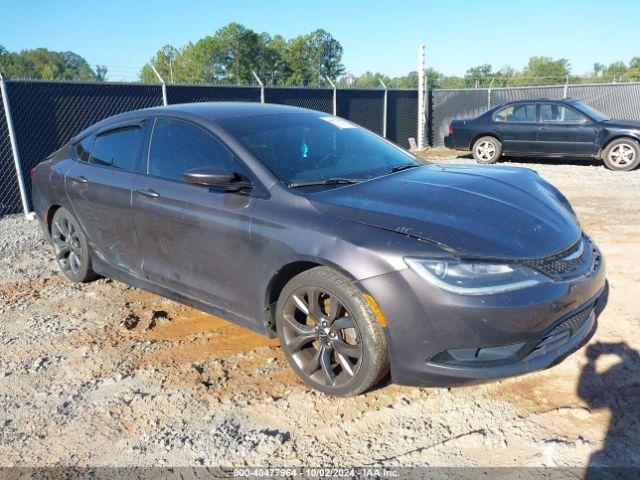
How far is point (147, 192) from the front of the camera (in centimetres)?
380

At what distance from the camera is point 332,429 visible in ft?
8.99

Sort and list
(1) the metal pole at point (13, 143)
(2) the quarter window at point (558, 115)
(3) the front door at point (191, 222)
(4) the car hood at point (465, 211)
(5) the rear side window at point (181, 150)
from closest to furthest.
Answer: (4) the car hood at point (465, 211) → (3) the front door at point (191, 222) → (5) the rear side window at point (181, 150) → (1) the metal pole at point (13, 143) → (2) the quarter window at point (558, 115)

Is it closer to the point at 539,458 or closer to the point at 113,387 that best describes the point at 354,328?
the point at 539,458

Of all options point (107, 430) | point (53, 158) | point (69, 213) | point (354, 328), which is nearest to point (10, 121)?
point (53, 158)

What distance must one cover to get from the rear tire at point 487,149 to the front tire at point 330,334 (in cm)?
1056

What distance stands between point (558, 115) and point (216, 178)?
35.1 ft

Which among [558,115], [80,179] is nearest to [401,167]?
[80,179]

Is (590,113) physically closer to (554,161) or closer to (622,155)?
(622,155)

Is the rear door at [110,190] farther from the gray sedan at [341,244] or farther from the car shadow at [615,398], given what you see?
the car shadow at [615,398]

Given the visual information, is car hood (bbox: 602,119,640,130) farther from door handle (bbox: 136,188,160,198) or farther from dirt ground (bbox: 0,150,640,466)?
door handle (bbox: 136,188,160,198)

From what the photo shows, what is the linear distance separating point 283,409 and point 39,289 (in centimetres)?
323

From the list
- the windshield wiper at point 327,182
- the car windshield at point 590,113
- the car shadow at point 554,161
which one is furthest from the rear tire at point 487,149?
the windshield wiper at point 327,182

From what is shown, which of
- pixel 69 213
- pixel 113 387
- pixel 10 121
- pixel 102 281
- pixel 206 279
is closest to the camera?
pixel 113 387

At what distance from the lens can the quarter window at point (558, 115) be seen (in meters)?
11.5
